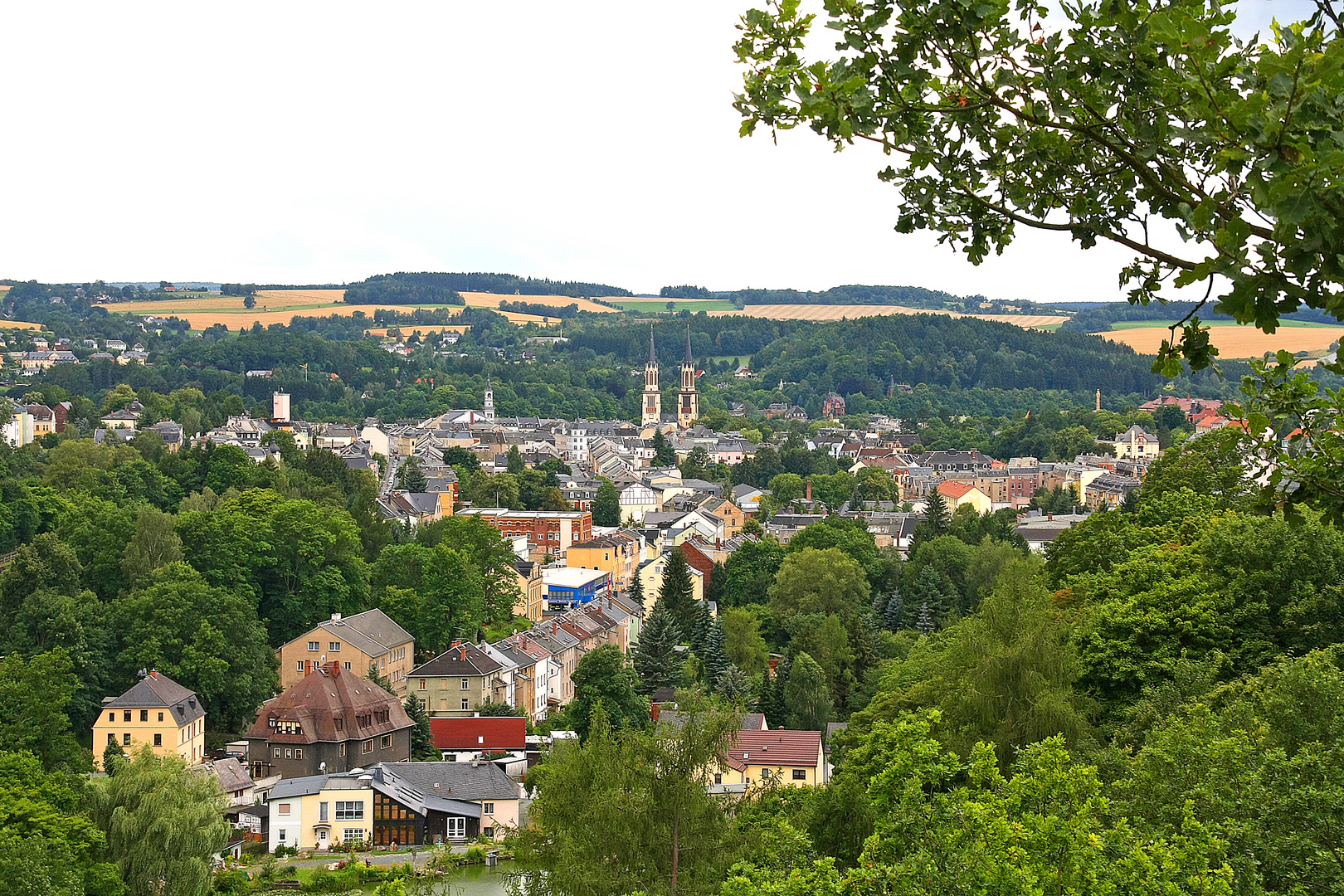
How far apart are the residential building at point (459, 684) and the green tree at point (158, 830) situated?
42.8 feet

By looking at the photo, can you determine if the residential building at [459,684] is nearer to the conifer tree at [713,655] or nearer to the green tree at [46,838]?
the conifer tree at [713,655]

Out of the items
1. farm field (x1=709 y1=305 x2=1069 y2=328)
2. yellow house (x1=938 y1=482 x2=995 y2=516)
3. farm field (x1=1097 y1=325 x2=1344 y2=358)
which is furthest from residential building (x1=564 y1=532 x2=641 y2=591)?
farm field (x1=709 y1=305 x2=1069 y2=328)

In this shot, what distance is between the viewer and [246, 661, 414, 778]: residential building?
34.5 m

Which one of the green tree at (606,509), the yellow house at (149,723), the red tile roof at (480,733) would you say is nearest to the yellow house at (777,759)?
the red tile roof at (480,733)

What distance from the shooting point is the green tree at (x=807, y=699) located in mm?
35750

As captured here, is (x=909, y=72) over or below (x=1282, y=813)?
over

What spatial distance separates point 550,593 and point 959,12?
52816mm

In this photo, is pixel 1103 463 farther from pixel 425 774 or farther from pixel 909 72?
pixel 909 72

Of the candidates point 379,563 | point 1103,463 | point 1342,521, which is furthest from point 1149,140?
point 1103,463

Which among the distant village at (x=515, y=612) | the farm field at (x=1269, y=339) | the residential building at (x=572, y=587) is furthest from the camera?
the farm field at (x=1269, y=339)

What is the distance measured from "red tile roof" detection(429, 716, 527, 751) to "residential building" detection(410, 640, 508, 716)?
1064 millimetres

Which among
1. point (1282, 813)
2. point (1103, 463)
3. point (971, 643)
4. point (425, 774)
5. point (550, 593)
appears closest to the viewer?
point (1282, 813)

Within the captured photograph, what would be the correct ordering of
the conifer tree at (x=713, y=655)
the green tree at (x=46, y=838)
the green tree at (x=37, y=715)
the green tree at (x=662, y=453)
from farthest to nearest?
the green tree at (x=662, y=453) < the conifer tree at (x=713, y=655) < the green tree at (x=37, y=715) < the green tree at (x=46, y=838)

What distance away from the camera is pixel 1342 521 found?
17.5 ft
